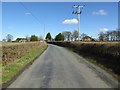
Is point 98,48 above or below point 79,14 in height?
below

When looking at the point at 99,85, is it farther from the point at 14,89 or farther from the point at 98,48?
the point at 98,48

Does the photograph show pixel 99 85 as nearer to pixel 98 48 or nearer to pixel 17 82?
pixel 17 82

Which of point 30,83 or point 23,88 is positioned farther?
point 30,83

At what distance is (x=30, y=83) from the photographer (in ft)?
39.2

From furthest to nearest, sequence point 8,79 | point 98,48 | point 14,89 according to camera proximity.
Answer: point 98,48 → point 8,79 → point 14,89

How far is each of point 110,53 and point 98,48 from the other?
274 inches

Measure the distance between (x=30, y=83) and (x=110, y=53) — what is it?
14835 millimetres

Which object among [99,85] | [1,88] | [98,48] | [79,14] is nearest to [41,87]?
[1,88]

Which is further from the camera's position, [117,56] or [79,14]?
[79,14]

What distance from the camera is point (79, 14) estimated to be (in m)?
62.7

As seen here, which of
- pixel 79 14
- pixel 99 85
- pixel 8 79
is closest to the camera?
pixel 99 85

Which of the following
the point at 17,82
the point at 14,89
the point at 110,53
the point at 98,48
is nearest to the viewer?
the point at 14,89

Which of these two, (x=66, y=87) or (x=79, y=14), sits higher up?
(x=79, y=14)

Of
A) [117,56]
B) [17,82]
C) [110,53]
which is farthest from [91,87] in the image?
[110,53]
